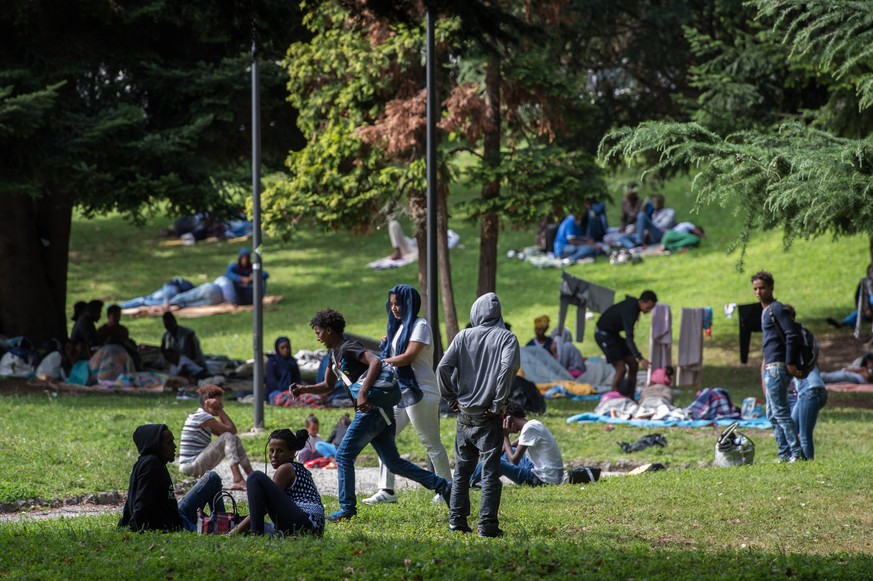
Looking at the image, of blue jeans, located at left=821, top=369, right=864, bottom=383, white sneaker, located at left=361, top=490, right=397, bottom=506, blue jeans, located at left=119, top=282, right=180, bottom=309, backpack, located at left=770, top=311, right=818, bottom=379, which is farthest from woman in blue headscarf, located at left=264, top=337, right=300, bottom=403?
blue jeans, located at left=119, top=282, right=180, bottom=309

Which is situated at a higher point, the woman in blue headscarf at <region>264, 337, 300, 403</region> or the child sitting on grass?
the woman in blue headscarf at <region>264, 337, 300, 403</region>

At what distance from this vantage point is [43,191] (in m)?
19.6

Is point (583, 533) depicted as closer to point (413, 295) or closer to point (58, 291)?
point (413, 295)

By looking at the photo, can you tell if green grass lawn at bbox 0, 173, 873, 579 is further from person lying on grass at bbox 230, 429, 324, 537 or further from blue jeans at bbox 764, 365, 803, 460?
blue jeans at bbox 764, 365, 803, 460

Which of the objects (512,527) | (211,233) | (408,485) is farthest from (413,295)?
(211,233)

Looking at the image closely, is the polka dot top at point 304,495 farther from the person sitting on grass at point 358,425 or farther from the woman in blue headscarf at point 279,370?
the woman in blue headscarf at point 279,370

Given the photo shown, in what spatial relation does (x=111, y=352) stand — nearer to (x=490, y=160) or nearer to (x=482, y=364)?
(x=490, y=160)

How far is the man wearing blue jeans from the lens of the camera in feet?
36.3

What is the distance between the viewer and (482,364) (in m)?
8.15

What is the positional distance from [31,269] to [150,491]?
13.4 metres

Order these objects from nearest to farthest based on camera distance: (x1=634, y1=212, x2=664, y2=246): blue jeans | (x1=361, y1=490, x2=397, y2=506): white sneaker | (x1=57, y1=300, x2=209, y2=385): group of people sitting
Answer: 1. (x1=361, y1=490, x2=397, y2=506): white sneaker
2. (x1=57, y1=300, x2=209, y2=385): group of people sitting
3. (x1=634, y1=212, x2=664, y2=246): blue jeans

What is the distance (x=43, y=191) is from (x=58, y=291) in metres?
2.20

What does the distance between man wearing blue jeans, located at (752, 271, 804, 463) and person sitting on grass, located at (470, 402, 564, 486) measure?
2.06 metres

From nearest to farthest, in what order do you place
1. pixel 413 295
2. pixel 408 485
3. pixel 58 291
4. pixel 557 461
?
pixel 413 295
pixel 557 461
pixel 408 485
pixel 58 291
